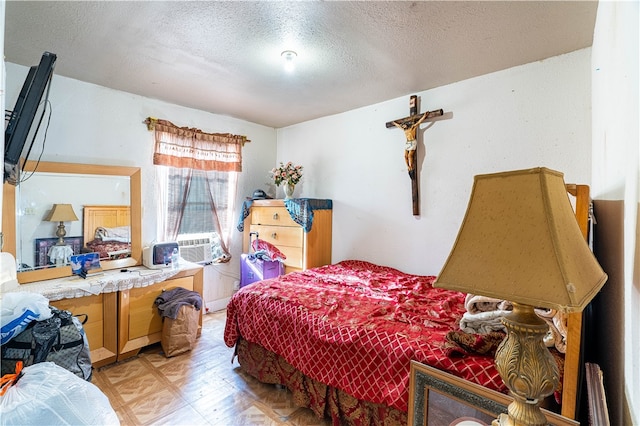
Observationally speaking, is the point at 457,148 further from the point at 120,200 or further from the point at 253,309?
the point at 120,200

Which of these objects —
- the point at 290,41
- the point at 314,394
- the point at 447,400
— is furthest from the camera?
the point at 290,41

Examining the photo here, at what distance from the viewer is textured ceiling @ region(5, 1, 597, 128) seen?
65.9 inches

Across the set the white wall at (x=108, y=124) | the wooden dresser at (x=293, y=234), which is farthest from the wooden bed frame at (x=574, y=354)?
the white wall at (x=108, y=124)

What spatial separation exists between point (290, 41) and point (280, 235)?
208 centimetres

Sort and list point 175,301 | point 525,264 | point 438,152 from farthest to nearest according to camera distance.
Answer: point 438,152
point 175,301
point 525,264

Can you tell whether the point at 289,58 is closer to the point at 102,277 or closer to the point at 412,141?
the point at 412,141

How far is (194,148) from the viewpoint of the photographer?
3.45 m

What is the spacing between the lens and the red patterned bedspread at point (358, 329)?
147 centimetres

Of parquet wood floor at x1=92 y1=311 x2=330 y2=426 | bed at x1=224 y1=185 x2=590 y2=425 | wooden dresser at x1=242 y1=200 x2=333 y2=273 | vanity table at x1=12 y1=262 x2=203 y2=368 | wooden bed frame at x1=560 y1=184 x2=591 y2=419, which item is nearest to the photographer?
wooden bed frame at x1=560 y1=184 x2=591 y2=419

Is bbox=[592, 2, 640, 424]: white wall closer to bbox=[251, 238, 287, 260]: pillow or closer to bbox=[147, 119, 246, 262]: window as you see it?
bbox=[251, 238, 287, 260]: pillow

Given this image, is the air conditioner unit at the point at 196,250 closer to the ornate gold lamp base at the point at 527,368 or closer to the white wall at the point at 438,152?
the white wall at the point at 438,152

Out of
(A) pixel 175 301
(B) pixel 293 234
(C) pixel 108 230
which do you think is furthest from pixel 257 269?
(C) pixel 108 230

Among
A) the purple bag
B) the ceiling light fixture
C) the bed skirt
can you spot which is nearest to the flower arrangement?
the purple bag

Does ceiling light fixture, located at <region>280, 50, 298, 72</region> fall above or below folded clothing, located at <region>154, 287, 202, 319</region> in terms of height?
above
